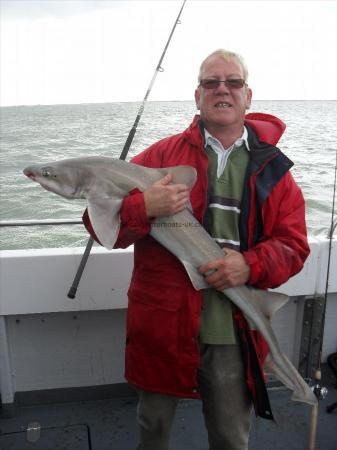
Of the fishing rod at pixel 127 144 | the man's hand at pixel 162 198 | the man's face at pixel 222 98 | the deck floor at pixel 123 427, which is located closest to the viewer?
the man's hand at pixel 162 198

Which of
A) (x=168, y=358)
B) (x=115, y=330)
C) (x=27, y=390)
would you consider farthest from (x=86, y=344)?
(x=168, y=358)

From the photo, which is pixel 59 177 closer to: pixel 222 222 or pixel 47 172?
pixel 47 172

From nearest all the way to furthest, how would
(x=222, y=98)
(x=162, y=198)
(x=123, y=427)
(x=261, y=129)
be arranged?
(x=162, y=198) → (x=222, y=98) → (x=261, y=129) → (x=123, y=427)

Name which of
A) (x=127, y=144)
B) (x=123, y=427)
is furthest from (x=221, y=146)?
(x=123, y=427)

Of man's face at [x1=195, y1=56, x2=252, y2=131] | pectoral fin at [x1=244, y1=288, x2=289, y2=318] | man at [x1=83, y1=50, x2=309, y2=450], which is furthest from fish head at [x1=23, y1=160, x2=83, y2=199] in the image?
pectoral fin at [x1=244, y1=288, x2=289, y2=318]

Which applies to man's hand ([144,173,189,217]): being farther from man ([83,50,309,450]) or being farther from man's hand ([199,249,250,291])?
man's hand ([199,249,250,291])

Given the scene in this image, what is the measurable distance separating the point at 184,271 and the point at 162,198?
35 cm

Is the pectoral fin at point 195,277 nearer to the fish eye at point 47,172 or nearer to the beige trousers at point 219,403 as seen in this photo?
the beige trousers at point 219,403

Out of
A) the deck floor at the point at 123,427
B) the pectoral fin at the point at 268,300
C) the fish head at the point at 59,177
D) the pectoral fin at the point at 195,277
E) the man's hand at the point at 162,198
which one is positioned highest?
the fish head at the point at 59,177

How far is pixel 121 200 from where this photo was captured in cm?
188

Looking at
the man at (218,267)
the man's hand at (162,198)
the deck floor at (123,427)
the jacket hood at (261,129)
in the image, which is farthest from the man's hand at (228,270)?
the deck floor at (123,427)

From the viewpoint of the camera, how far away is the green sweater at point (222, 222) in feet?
6.33

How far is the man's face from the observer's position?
1.93m

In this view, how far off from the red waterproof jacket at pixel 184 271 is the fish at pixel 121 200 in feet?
0.15
